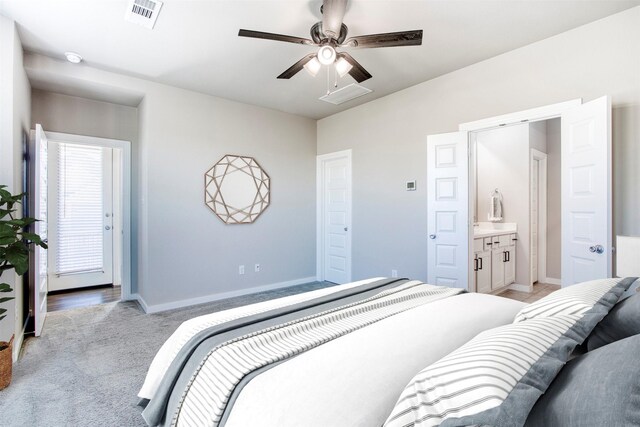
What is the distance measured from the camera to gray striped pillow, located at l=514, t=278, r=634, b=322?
3.69ft

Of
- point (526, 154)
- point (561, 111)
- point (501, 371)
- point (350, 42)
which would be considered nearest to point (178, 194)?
point (350, 42)

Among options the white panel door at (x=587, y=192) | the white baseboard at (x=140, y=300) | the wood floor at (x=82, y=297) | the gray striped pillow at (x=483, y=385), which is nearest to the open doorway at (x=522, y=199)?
the white panel door at (x=587, y=192)

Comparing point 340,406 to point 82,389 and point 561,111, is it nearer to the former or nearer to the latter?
point 82,389

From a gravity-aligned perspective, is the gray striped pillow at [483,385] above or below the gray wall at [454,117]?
below

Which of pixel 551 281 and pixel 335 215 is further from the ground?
pixel 335 215

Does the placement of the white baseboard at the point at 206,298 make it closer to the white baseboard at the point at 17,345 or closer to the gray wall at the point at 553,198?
the white baseboard at the point at 17,345

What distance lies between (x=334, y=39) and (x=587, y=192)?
234cm

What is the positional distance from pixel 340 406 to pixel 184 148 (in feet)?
12.6

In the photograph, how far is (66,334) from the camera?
9.83 ft

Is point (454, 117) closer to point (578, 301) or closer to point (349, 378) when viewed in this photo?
point (578, 301)

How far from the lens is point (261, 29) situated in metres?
Answer: 2.64

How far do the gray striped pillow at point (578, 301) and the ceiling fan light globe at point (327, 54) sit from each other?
201 cm

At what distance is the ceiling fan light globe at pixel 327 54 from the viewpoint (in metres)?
2.24

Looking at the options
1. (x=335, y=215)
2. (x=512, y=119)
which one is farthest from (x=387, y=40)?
(x=335, y=215)
